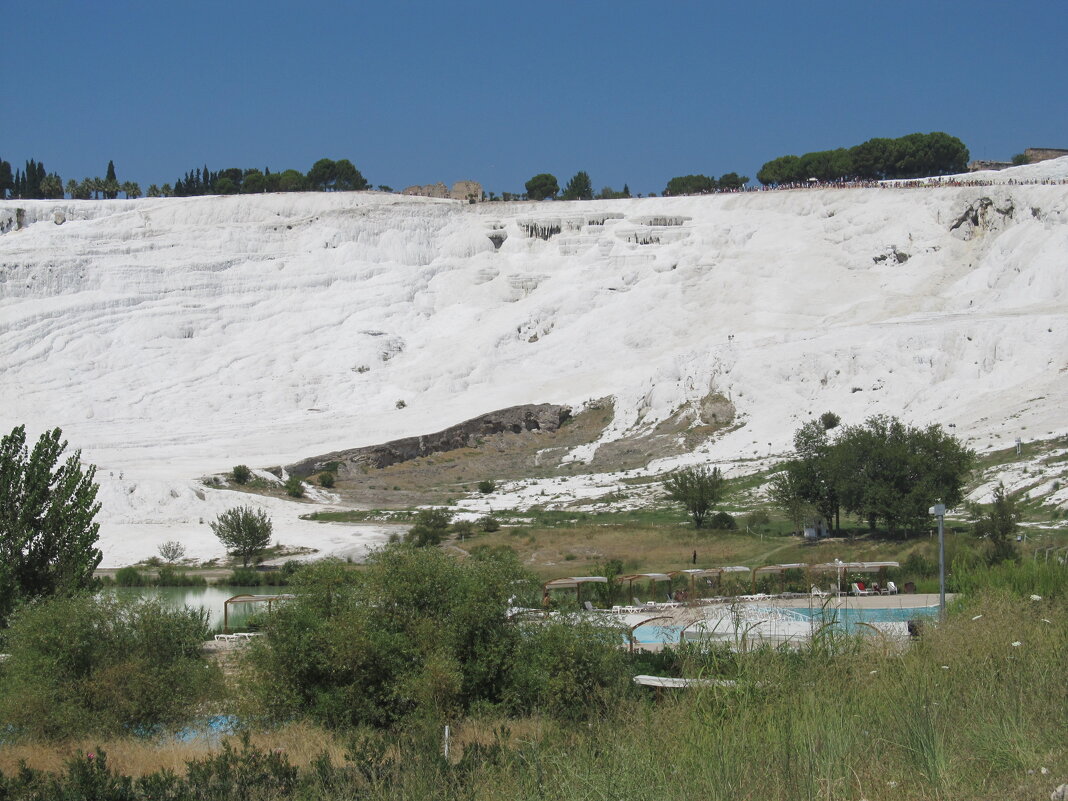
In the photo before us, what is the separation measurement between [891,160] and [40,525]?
77.0m

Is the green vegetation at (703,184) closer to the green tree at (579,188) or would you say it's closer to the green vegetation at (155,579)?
the green tree at (579,188)

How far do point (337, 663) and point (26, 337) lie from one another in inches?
2149

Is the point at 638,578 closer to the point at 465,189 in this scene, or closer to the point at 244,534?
the point at 244,534

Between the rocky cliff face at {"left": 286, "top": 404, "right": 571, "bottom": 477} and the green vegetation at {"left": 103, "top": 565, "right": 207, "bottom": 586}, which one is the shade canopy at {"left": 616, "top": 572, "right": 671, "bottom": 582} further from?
the rocky cliff face at {"left": 286, "top": 404, "right": 571, "bottom": 477}

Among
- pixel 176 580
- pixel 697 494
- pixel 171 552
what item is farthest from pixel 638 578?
pixel 171 552

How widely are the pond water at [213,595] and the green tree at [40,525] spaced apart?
483cm

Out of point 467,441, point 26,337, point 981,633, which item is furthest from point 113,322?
point 981,633

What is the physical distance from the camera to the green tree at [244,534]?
32188 millimetres

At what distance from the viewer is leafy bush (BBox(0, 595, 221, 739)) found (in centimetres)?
1371

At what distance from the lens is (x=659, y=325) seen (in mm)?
57531

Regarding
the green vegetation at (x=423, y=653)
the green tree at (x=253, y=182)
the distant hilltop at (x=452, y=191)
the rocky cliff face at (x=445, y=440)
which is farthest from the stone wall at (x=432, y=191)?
the green vegetation at (x=423, y=653)

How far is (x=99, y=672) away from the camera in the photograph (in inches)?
566

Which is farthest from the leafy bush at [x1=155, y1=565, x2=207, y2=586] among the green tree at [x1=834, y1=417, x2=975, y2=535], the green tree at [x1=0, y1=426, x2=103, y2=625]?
the green tree at [x1=834, y1=417, x2=975, y2=535]

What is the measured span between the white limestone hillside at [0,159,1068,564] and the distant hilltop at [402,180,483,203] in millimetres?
8507
